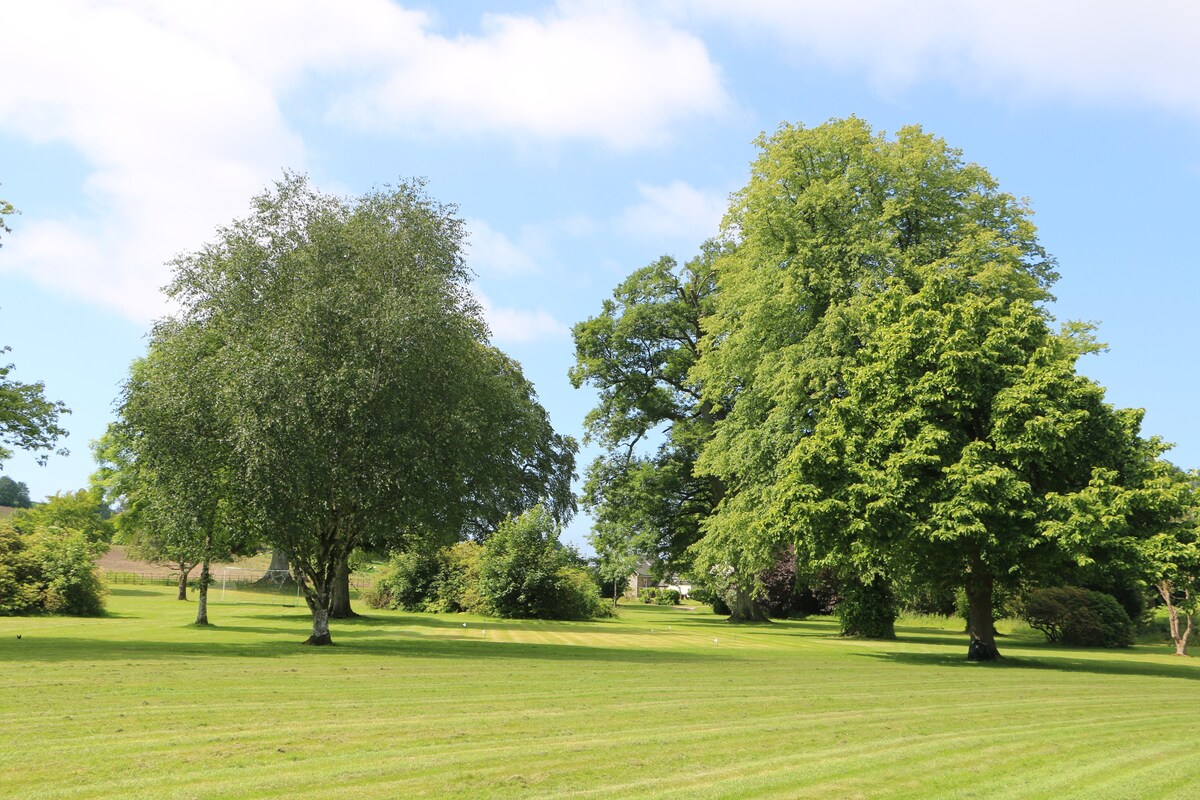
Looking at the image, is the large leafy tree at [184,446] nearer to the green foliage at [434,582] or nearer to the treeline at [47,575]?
the treeline at [47,575]

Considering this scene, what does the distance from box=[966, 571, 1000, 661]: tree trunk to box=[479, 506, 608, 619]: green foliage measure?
75.8ft

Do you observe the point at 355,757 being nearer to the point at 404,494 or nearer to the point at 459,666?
the point at 459,666

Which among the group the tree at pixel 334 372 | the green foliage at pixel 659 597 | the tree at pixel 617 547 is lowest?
the green foliage at pixel 659 597

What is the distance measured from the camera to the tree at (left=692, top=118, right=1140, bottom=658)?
2636 centimetres

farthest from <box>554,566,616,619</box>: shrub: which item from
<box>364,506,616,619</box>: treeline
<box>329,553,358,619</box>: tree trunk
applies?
<box>329,553,358,619</box>: tree trunk

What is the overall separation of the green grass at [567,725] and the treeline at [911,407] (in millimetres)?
3563

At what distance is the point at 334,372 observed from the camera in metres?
26.9

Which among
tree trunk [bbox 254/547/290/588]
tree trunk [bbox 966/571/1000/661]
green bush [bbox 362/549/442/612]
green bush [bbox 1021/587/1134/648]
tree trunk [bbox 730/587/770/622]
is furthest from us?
tree trunk [bbox 254/547/290/588]

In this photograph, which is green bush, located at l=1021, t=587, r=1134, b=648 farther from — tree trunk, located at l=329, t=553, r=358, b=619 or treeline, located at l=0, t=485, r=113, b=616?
treeline, located at l=0, t=485, r=113, b=616

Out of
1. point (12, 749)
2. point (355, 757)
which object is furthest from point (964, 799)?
point (12, 749)

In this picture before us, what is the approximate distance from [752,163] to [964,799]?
32144 millimetres

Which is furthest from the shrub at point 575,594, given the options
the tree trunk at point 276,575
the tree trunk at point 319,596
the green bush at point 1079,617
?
the tree trunk at point 276,575

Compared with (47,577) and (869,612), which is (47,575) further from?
(869,612)

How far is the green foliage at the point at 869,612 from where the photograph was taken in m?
38.7
